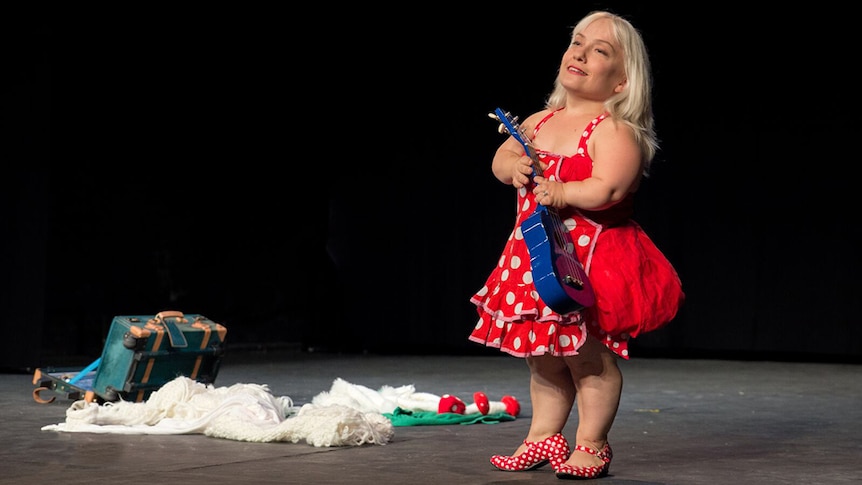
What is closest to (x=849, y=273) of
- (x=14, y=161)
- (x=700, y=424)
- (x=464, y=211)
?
(x=464, y=211)

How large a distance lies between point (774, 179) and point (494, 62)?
205cm

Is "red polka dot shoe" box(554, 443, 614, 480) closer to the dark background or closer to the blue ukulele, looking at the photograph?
the blue ukulele

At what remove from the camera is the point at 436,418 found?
4.38 metres

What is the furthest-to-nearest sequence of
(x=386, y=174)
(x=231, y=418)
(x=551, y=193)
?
1. (x=386, y=174)
2. (x=231, y=418)
3. (x=551, y=193)

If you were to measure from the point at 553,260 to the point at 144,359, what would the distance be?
2199mm

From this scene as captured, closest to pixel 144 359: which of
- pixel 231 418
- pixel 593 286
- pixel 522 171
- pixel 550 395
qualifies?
pixel 231 418

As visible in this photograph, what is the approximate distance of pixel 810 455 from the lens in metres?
3.66

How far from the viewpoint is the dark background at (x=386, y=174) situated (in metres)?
7.82

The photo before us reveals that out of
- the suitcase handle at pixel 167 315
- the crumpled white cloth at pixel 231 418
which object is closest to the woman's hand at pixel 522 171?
the crumpled white cloth at pixel 231 418

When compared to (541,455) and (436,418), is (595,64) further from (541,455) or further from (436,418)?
(436,418)

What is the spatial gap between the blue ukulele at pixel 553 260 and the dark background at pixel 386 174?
427 cm

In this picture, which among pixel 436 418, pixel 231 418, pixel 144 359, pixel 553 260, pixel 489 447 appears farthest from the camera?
pixel 144 359

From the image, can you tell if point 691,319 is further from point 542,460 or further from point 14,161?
point 542,460

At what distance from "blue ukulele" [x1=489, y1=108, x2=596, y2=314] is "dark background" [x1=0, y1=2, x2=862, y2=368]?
4.27 metres
